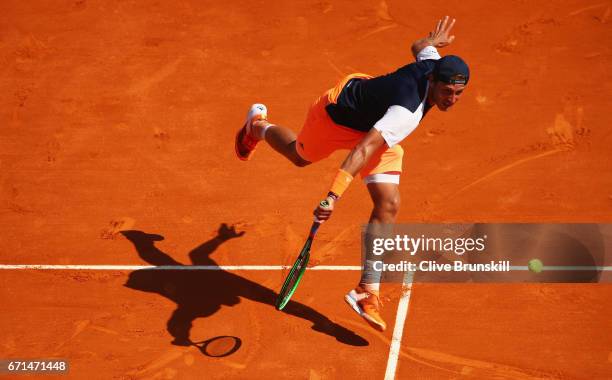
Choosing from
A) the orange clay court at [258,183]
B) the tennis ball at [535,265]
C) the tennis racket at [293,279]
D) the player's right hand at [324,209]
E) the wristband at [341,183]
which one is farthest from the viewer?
the tennis ball at [535,265]

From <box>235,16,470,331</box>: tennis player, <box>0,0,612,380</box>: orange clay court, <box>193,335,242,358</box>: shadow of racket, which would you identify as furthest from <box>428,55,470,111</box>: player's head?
<box>193,335,242,358</box>: shadow of racket

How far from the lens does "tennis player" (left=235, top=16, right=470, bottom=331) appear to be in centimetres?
646

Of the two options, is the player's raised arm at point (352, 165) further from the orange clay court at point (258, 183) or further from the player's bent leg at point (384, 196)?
the orange clay court at point (258, 183)

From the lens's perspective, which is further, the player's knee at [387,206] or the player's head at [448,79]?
the player's knee at [387,206]

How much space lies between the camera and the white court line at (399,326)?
22.8 ft

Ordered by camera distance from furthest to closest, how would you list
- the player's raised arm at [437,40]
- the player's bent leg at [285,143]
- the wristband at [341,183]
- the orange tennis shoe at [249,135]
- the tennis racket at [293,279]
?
the orange tennis shoe at [249,135], the player's bent leg at [285,143], the player's raised arm at [437,40], the tennis racket at [293,279], the wristband at [341,183]

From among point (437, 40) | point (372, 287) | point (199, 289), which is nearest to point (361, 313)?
point (372, 287)

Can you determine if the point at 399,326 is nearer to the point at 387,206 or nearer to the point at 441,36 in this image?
the point at 387,206

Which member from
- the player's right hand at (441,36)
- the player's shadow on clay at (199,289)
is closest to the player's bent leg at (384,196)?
the player's shadow on clay at (199,289)

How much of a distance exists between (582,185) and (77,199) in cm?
536

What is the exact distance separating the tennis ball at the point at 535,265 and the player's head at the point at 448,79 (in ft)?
7.07

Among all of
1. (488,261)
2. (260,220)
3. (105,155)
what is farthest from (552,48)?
(105,155)

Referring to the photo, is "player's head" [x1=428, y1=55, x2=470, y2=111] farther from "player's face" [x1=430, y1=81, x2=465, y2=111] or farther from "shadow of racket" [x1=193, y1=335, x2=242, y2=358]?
"shadow of racket" [x1=193, y1=335, x2=242, y2=358]

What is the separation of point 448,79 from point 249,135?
263 cm
